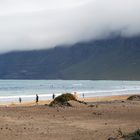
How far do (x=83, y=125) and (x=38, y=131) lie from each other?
3681mm

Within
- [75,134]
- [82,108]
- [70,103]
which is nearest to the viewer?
[75,134]

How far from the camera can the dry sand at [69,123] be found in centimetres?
2368

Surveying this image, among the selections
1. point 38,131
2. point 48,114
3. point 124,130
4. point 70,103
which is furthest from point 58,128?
point 70,103

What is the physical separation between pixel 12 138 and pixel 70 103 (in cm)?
1855

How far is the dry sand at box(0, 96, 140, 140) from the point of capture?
77.7 feet

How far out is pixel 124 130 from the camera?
25000 mm

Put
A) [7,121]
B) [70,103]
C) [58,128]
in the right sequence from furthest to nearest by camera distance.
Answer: [70,103]
[7,121]
[58,128]

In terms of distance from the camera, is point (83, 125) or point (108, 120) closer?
point (83, 125)

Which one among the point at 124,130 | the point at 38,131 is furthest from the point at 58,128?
the point at 124,130

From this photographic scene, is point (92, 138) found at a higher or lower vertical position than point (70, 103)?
lower

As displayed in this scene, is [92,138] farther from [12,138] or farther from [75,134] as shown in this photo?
[12,138]

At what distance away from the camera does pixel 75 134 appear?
78.9 ft

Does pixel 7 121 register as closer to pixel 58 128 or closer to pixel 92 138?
pixel 58 128

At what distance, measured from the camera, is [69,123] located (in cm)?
2914
